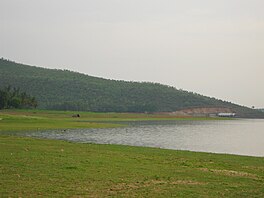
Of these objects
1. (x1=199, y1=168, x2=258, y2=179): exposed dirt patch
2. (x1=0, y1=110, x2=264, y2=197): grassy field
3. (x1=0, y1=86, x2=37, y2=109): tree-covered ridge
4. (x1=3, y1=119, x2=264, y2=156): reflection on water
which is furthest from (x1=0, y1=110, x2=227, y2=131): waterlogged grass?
(x1=199, y1=168, x2=258, y2=179): exposed dirt patch

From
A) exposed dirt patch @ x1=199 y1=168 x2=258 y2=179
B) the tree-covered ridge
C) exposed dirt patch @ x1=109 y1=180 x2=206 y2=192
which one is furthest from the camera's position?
the tree-covered ridge

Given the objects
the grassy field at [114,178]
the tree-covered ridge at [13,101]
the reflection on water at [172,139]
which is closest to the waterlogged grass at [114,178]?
the grassy field at [114,178]

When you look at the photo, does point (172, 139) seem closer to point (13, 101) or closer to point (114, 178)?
point (114, 178)

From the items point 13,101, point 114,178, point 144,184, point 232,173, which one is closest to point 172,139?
point 232,173

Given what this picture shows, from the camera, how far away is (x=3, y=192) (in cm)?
1333

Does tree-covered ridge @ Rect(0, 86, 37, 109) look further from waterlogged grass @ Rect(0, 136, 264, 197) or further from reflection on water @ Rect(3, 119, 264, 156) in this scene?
waterlogged grass @ Rect(0, 136, 264, 197)

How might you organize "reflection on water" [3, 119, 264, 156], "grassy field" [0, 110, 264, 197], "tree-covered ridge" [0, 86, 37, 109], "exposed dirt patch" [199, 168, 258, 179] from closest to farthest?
1. "grassy field" [0, 110, 264, 197]
2. "exposed dirt patch" [199, 168, 258, 179]
3. "reflection on water" [3, 119, 264, 156]
4. "tree-covered ridge" [0, 86, 37, 109]

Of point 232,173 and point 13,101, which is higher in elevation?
point 13,101

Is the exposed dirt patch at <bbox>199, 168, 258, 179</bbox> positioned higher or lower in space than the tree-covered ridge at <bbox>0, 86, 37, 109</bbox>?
lower

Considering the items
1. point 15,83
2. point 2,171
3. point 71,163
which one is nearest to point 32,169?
point 2,171

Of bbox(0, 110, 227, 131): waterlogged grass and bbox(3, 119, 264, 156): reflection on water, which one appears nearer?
bbox(3, 119, 264, 156): reflection on water

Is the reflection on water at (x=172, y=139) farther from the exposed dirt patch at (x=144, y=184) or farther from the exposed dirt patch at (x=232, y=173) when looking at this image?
the exposed dirt patch at (x=144, y=184)

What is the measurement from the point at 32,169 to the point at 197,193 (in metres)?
7.64

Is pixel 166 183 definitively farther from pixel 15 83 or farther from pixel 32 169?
pixel 15 83
